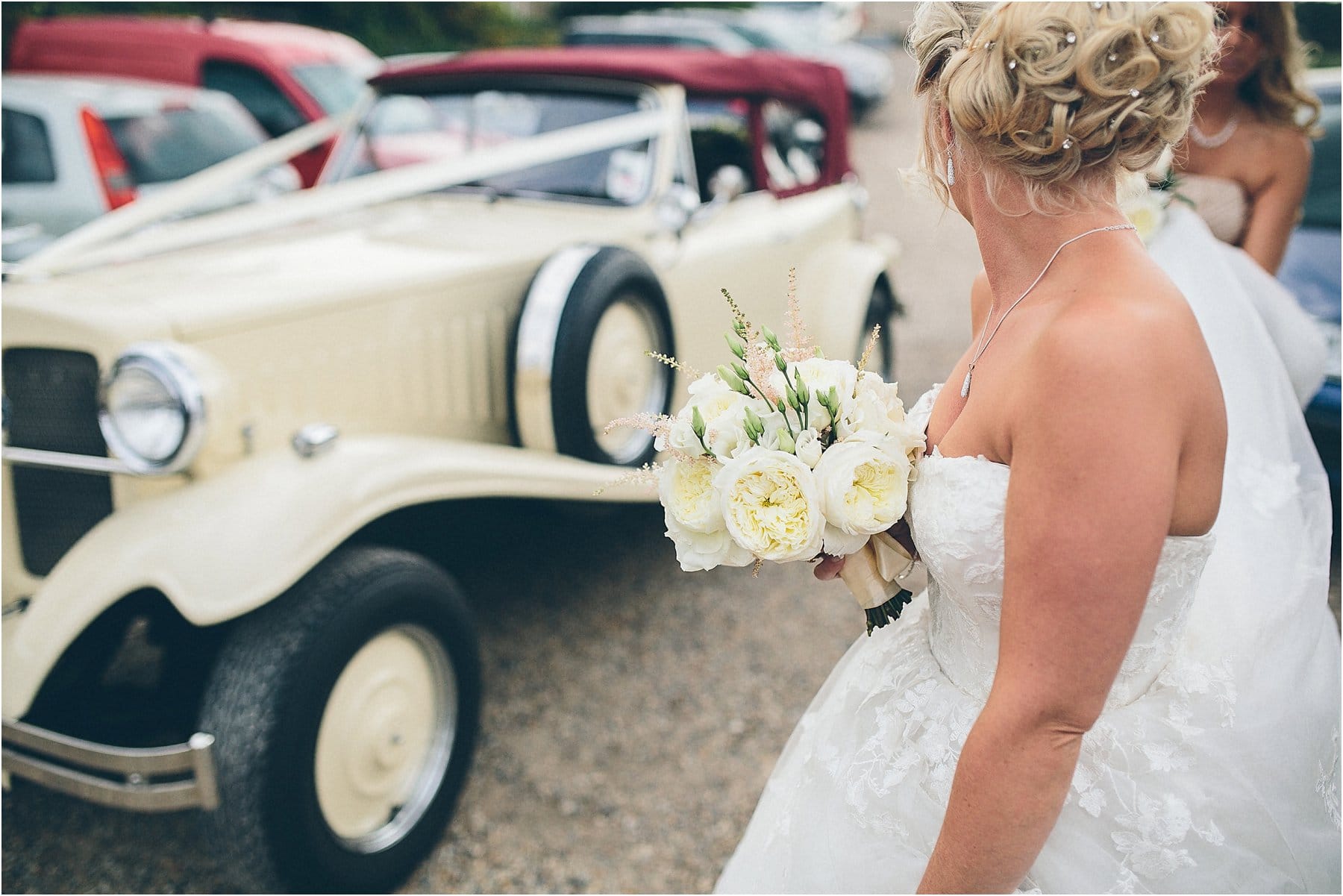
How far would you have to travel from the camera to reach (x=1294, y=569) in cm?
179

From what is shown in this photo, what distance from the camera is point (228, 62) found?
6875mm

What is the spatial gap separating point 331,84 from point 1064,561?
23.8 feet

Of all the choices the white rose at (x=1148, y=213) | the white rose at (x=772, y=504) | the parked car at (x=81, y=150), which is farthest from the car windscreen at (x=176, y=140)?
the white rose at (x=772, y=504)

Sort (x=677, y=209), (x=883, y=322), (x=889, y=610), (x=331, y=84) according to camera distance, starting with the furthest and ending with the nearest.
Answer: (x=331, y=84) → (x=883, y=322) → (x=677, y=209) → (x=889, y=610)

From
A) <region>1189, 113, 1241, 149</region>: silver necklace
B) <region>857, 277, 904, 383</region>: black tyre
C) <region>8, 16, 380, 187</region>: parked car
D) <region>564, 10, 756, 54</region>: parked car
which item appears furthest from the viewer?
<region>564, 10, 756, 54</region>: parked car

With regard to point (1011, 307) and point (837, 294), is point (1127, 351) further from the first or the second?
point (837, 294)

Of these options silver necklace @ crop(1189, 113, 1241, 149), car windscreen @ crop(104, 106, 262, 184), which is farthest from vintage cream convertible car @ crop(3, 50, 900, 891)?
car windscreen @ crop(104, 106, 262, 184)

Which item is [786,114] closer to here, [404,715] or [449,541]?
[449,541]

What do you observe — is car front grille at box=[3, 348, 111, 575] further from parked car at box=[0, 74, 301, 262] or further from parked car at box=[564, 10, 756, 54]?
parked car at box=[564, 10, 756, 54]

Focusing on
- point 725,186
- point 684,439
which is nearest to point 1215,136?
point 725,186

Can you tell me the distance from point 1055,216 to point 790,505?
0.50m

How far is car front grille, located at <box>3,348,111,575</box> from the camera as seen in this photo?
2422 millimetres

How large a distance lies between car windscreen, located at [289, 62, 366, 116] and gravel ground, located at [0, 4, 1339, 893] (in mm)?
4207

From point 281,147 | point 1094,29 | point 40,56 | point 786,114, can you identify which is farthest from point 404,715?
point 40,56
